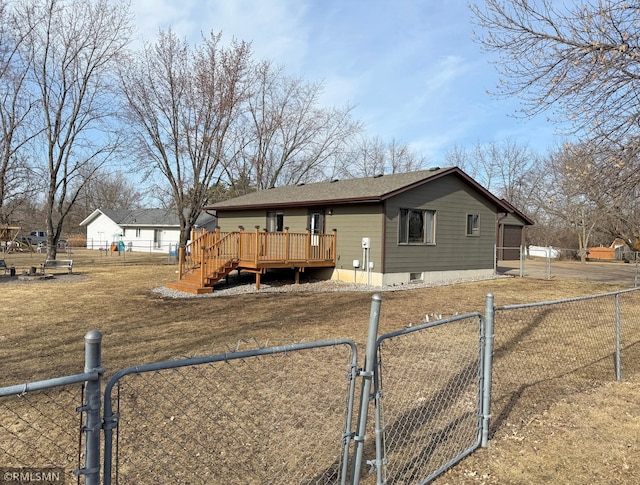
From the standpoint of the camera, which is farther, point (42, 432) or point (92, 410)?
point (42, 432)

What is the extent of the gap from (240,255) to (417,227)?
21.5 ft

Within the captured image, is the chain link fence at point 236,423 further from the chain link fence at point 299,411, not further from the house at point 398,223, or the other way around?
the house at point 398,223

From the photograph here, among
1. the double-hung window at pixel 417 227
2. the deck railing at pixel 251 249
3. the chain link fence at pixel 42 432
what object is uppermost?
the double-hung window at pixel 417 227

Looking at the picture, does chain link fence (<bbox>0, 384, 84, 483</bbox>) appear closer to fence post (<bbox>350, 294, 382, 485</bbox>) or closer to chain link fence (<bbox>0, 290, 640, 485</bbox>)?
chain link fence (<bbox>0, 290, 640, 485</bbox>)

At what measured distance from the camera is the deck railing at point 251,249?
13.9 metres

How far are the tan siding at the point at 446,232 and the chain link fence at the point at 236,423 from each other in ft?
33.4

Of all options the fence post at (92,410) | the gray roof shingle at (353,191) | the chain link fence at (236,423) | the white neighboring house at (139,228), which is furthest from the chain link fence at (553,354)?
the white neighboring house at (139,228)

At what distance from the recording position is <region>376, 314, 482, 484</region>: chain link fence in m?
3.29

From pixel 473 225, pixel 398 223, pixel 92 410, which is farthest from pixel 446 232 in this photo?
pixel 92 410

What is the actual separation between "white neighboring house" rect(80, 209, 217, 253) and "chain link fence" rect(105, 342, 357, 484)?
3576 cm

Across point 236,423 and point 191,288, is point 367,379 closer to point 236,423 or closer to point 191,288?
point 236,423

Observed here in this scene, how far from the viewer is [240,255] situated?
1428 centimetres

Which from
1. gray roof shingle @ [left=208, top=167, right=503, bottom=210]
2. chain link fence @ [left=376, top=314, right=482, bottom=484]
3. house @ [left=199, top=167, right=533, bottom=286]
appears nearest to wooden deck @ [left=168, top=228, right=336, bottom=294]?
house @ [left=199, top=167, right=533, bottom=286]

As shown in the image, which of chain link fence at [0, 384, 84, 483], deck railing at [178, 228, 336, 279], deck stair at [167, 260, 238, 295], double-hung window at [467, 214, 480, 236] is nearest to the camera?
chain link fence at [0, 384, 84, 483]
